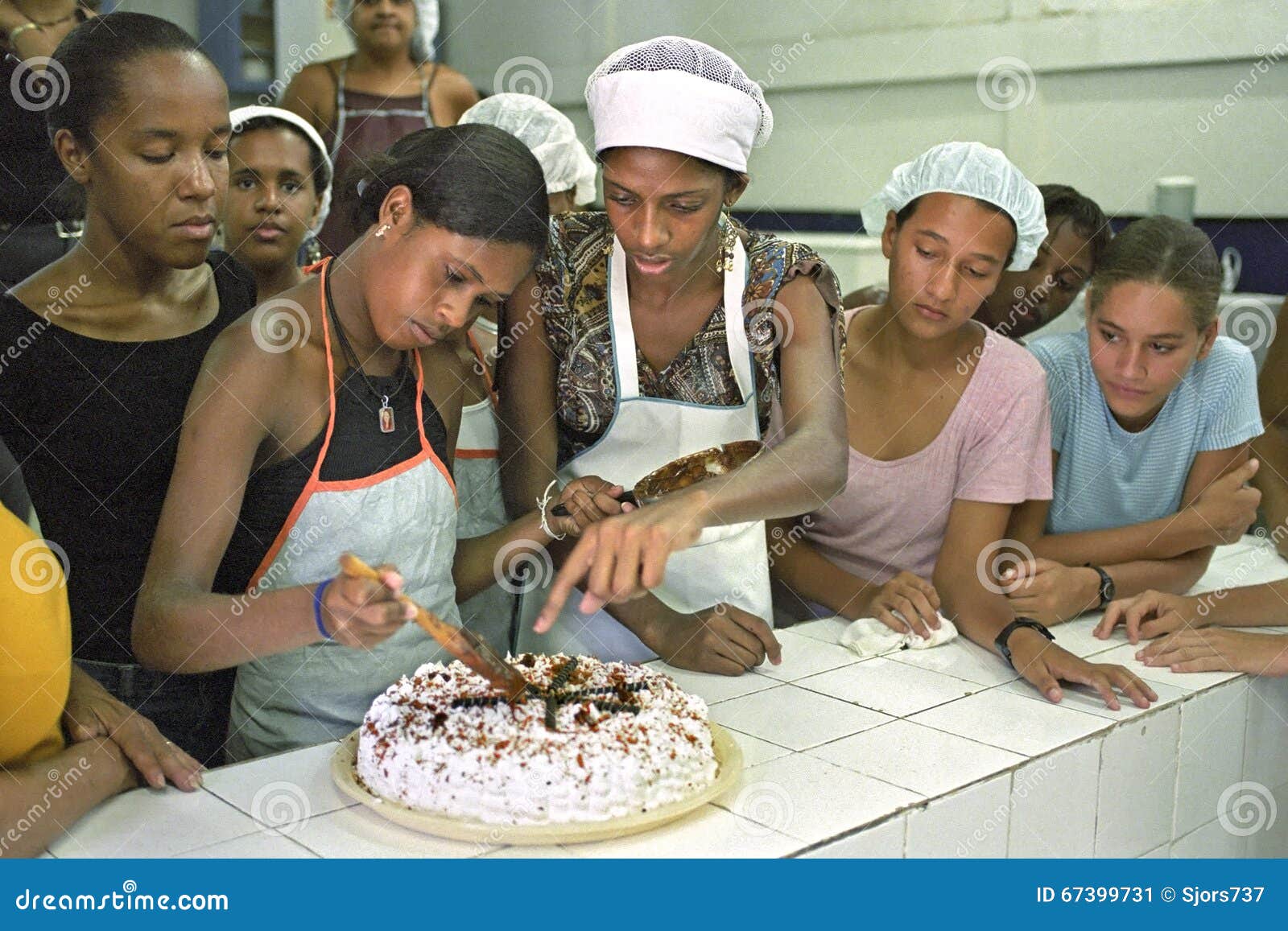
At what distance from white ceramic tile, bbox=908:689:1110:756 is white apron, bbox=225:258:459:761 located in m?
0.73

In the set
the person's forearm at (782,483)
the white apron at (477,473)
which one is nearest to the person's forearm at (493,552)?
the white apron at (477,473)

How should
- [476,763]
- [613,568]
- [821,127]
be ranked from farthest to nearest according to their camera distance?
[821,127] → [613,568] → [476,763]

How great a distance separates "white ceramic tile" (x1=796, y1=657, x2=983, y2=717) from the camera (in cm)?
183

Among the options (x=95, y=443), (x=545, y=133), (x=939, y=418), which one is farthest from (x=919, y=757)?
(x=545, y=133)

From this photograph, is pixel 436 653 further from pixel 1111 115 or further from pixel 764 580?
pixel 1111 115

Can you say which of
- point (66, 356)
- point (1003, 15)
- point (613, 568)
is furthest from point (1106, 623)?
point (1003, 15)

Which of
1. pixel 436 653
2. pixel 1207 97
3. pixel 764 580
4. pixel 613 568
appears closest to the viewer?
pixel 613 568

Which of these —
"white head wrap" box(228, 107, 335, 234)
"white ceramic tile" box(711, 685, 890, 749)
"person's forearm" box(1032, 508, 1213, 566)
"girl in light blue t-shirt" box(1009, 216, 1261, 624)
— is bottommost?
"white ceramic tile" box(711, 685, 890, 749)

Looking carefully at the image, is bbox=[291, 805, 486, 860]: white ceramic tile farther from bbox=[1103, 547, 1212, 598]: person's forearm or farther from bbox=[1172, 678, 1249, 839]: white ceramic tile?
bbox=[1103, 547, 1212, 598]: person's forearm

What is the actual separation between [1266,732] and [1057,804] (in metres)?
0.64

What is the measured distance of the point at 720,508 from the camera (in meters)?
1.69

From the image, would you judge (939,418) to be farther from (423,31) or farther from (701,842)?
A: (423,31)

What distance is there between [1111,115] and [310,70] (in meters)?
2.66

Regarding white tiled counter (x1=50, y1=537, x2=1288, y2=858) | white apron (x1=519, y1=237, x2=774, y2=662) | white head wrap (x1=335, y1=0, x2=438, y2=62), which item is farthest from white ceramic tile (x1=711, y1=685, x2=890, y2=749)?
white head wrap (x1=335, y1=0, x2=438, y2=62)
